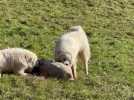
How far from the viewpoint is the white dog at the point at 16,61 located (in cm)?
1040

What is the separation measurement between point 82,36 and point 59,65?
1625 mm

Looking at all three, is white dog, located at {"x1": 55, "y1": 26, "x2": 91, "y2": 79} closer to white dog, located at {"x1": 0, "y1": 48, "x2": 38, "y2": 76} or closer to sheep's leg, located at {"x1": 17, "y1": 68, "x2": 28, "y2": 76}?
white dog, located at {"x1": 0, "y1": 48, "x2": 38, "y2": 76}

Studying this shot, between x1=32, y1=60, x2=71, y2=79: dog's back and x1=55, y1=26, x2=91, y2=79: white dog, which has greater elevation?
x1=55, y1=26, x2=91, y2=79: white dog

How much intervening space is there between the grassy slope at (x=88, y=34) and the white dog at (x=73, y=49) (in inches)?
11.2

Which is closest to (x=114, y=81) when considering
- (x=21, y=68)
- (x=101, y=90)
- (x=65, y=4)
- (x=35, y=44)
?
(x=101, y=90)

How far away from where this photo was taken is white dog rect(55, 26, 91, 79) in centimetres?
1059

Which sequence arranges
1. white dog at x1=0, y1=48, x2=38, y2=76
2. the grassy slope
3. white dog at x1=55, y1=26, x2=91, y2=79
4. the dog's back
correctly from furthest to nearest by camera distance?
1. white dog at x1=55, y1=26, x2=91, y2=79
2. white dog at x1=0, y1=48, x2=38, y2=76
3. the dog's back
4. the grassy slope

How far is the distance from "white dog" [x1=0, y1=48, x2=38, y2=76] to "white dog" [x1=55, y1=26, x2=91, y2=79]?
1.68ft

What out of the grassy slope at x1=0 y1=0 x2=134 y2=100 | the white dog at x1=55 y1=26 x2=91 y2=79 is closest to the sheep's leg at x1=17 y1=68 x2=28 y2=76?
the grassy slope at x1=0 y1=0 x2=134 y2=100

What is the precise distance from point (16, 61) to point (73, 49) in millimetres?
1193

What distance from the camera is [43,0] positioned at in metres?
17.0

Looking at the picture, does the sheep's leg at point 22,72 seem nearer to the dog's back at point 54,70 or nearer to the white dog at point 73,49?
the dog's back at point 54,70

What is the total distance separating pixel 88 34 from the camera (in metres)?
14.8

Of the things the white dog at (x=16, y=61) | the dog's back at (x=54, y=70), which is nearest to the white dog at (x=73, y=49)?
the dog's back at (x=54, y=70)
